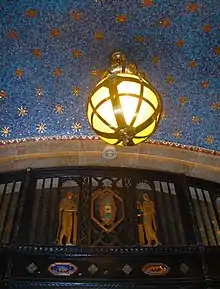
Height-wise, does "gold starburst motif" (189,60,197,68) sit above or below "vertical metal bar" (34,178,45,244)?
above

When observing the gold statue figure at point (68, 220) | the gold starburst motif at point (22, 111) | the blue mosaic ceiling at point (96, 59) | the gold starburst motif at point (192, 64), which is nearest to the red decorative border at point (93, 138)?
the blue mosaic ceiling at point (96, 59)

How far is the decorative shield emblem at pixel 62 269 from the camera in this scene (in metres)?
4.72

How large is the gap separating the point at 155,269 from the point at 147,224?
2.15 feet

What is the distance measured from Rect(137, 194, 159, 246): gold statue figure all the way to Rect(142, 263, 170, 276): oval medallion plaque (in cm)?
32

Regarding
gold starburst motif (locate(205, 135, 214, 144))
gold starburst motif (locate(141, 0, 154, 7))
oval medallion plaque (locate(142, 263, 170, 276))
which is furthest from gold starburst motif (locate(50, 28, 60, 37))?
oval medallion plaque (locate(142, 263, 170, 276))

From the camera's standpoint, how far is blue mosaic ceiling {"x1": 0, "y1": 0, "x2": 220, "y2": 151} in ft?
17.3

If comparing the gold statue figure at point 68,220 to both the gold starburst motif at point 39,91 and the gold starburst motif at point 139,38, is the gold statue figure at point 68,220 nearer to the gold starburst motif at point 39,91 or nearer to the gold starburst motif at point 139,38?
the gold starburst motif at point 39,91

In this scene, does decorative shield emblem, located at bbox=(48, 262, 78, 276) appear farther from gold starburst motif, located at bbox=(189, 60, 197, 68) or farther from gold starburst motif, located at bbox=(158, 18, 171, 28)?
gold starburst motif, located at bbox=(158, 18, 171, 28)

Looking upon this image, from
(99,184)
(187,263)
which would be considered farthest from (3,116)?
(187,263)

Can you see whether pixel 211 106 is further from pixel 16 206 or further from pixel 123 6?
pixel 16 206

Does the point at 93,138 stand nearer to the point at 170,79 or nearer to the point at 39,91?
the point at 39,91

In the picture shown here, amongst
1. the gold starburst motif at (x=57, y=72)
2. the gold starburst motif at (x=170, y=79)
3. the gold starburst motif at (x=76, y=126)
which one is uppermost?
the gold starburst motif at (x=57, y=72)

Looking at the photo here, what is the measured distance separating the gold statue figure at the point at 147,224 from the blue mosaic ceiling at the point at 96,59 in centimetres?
98

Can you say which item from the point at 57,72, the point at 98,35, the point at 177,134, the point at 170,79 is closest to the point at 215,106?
the point at 177,134
